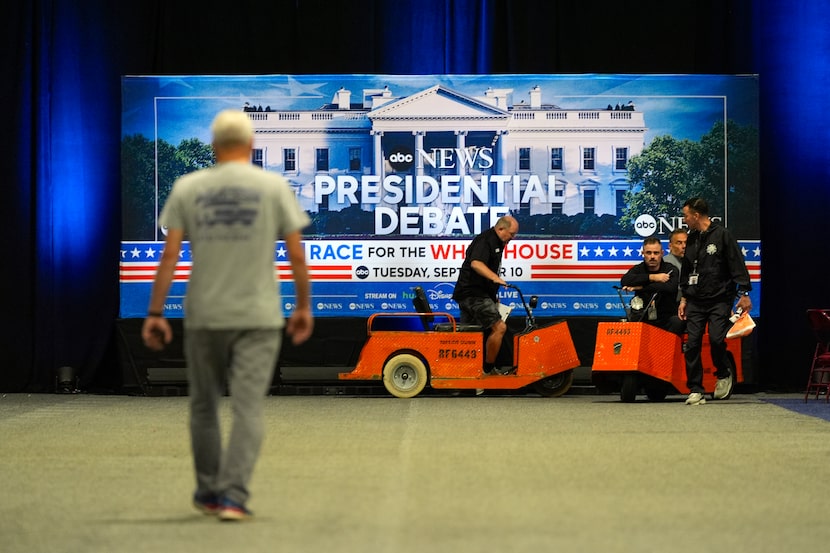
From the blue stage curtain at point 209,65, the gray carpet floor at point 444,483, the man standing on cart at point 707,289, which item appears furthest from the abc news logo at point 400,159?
the gray carpet floor at point 444,483

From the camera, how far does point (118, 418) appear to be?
32.9 ft

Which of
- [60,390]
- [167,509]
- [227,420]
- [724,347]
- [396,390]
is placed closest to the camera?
[167,509]

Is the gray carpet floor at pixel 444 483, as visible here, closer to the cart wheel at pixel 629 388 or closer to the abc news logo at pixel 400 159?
the cart wheel at pixel 629 388

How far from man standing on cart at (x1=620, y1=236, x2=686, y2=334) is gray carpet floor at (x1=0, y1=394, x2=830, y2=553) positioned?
1.20 meters

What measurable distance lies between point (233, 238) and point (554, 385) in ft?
24.5

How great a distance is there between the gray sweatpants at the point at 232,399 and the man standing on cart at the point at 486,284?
6.58 meters

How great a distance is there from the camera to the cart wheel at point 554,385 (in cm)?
1219

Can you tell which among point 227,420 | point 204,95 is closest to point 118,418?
point 227,420

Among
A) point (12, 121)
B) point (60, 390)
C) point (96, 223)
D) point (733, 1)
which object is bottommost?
point (60, 390)

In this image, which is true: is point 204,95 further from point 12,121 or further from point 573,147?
point 573,147

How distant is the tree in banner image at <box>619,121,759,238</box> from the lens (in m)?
12.5

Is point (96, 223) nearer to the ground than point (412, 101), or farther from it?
nearer to the ground

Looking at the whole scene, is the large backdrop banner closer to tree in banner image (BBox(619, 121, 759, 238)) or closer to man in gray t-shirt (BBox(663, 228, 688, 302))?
tree in banner image (BBox(619, 121, 759, 238))

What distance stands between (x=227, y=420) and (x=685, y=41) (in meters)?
6.19
